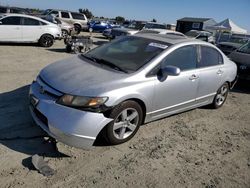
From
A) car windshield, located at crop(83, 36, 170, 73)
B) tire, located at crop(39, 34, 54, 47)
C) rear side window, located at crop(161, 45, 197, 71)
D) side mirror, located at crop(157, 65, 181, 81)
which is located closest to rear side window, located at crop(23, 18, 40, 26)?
tire, located at crop(39, 34, 54, 47)

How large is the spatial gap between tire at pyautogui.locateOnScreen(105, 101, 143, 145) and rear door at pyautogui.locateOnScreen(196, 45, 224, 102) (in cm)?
169

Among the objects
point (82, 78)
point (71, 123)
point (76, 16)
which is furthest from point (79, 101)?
point (76, 16)

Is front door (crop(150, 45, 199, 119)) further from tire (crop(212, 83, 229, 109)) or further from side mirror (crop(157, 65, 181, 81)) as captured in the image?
tire (crop(212, 83, 229, 109))

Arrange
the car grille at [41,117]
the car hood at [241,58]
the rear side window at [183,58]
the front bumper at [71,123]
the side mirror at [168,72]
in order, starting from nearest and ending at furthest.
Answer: the front bumper at [71,123], the car grille at [41,117], the side mirror at [168,72], the rear side window at [183,58], the car hood at [241,58]

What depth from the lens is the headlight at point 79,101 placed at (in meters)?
3.59

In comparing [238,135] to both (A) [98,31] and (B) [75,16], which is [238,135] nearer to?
(B) [75,16]

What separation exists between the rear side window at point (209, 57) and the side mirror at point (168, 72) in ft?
3.66

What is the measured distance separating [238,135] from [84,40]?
29.9 ft

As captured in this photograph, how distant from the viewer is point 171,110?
15.9 ft

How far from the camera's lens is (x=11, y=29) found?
40.8 feet

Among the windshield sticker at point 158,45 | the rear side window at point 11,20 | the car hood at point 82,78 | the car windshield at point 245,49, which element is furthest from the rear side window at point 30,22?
the windshield sticker at point 158,45

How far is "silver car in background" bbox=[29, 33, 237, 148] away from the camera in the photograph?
3.58 m

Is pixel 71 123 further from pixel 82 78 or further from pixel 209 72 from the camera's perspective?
pixel 209 72

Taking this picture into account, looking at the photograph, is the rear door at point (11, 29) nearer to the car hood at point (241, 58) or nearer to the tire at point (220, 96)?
the car hood at point (241, 58)
